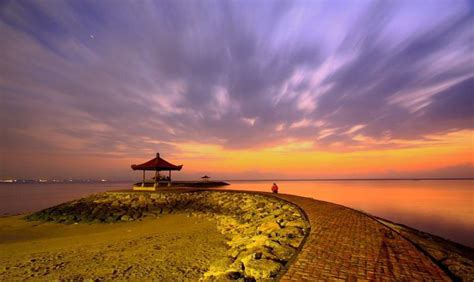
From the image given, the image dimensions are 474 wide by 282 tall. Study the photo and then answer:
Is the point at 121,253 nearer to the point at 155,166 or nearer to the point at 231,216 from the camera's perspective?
the point at 231,216

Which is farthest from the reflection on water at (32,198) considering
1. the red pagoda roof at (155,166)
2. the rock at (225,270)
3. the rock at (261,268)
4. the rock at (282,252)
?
the rock at (261,268)

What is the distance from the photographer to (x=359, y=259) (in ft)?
17.3

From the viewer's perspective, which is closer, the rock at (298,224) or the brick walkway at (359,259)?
the brick walkway at (359,259)

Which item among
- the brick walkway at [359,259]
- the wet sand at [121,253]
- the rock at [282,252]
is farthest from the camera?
the wet sand at [121,253]

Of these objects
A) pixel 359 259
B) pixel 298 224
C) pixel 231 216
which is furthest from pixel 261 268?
pixel 231 216

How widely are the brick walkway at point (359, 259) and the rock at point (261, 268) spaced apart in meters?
0.35

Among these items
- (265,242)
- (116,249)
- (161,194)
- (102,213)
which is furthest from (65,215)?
(265,242)

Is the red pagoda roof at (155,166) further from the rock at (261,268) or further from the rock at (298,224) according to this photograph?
the rock at (261,268)

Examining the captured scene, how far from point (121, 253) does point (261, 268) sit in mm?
5940

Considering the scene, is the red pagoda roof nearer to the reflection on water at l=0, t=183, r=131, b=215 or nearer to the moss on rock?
the moss on rock

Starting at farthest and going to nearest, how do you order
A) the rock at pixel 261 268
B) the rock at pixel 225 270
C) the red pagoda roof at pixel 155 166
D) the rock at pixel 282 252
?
the red pagoda roof at pixel 155 166 < the rock at pixel 282 252 < the rock at pixel 225 270 < the rock at pixel 261 268

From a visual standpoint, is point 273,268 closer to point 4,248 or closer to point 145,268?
point 145,268

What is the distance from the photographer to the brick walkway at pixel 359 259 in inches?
178

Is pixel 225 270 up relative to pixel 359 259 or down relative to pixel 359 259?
down
